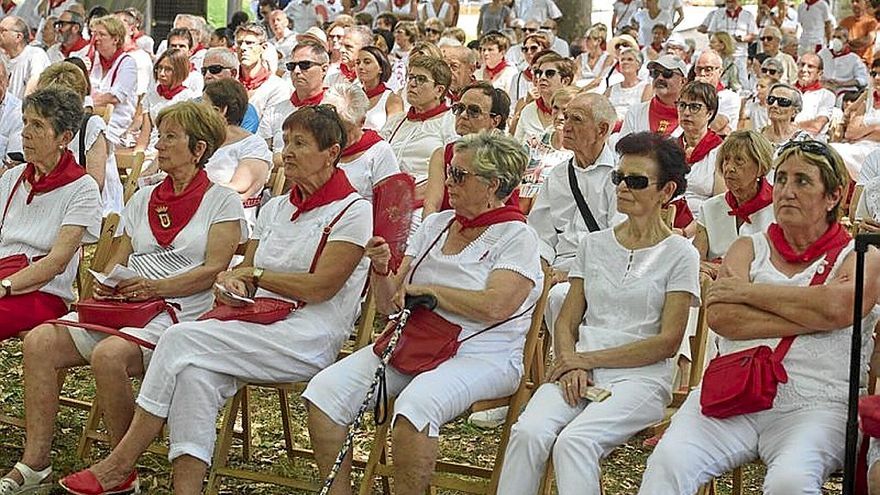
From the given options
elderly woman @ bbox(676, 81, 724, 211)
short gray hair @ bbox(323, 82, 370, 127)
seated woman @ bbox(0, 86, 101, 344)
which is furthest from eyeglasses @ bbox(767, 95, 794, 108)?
seated woman @ bbox(0, 86, 101, 344)

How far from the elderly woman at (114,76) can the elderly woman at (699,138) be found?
413cm

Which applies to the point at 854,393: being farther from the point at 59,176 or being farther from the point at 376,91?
the point at 376,91

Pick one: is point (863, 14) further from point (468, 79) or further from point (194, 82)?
point (194, 82)

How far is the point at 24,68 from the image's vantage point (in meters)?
10.4

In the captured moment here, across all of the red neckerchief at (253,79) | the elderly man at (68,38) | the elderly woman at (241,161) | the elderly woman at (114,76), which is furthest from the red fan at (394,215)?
the elderly man at (68,38)

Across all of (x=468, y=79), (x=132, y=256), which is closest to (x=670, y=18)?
(x=468, y=79)

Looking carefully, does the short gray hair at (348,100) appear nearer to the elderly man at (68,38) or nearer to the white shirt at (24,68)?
the white shirt at (24,68)

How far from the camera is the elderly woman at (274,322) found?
450cm

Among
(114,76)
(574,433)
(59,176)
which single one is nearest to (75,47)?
(114,76)

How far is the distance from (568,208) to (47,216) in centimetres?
208

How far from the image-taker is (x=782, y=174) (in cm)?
407

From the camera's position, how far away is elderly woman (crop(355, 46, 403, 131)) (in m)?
8.10

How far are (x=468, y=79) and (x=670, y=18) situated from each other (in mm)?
7149

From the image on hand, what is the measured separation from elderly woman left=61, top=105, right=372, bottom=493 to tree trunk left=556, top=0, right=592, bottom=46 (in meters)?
11.6
